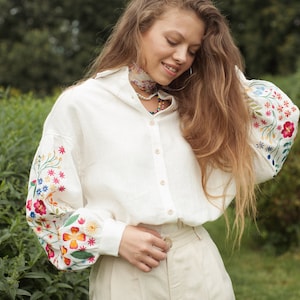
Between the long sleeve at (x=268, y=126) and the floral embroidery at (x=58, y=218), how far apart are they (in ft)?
2.44

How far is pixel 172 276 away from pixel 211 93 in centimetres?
69

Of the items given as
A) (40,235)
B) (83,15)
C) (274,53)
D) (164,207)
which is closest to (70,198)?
(40,235)

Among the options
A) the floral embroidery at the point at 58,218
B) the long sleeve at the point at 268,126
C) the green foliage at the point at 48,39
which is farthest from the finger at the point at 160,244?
the green foliage at the point at 48,39

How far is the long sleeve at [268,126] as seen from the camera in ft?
8.21

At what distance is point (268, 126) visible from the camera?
8.23 ft

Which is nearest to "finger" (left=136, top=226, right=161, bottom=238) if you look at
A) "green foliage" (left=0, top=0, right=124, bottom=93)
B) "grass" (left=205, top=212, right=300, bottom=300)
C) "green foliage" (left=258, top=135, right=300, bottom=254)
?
"grass" (left=205, top=212, right=300, bottom=300)

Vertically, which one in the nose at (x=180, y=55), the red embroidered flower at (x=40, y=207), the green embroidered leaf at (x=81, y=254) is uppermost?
the nose at (x=180, y=55)

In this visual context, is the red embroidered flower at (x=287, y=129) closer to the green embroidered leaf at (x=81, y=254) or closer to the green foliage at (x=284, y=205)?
the green embroidered leaf at (x=81, y=254)

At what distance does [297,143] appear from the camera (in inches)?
226

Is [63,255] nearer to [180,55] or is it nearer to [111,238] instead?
[111,238]

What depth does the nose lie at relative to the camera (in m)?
2.29

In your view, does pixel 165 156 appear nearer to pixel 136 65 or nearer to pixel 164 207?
pixel 164 207

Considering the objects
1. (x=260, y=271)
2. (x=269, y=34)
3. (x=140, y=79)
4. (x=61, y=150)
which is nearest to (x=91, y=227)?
(x=61, y=150)

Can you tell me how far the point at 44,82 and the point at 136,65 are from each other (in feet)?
71.4
